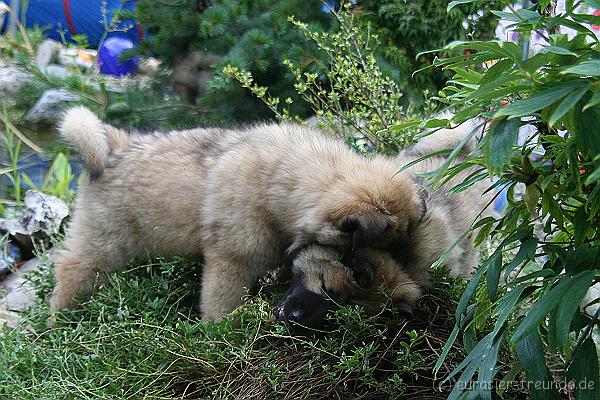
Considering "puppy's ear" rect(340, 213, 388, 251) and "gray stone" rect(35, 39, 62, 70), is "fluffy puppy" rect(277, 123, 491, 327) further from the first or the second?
"gray stone" rect(35, 39, 62, 70)

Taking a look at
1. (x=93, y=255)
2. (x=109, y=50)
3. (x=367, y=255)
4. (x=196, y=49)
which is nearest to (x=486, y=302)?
(x=367, y=255)

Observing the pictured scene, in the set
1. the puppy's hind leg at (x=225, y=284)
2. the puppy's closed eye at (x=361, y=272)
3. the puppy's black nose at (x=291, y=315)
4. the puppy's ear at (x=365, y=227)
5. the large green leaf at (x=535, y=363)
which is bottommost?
the puppy's hind leg at (x=225, y=284)

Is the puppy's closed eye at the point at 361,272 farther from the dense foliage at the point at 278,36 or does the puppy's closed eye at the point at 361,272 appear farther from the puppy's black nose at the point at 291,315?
the dense foliage at the point at 278,36

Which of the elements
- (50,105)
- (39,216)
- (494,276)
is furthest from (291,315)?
(50,105)

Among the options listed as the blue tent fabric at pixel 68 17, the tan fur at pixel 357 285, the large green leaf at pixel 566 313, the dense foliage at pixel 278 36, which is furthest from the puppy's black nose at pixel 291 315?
the blue tent fabric at pixel 68 17

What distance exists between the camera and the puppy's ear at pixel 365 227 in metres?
3.13

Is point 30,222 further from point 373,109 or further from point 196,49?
point 373,109

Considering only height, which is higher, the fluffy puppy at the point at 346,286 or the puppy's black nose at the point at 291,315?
the fluffy puppy at the point at 346,286

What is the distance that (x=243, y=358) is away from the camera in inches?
120

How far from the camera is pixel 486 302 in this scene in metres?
2.26

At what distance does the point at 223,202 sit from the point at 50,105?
3669mm

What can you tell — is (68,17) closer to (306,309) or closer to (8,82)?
(8,82)

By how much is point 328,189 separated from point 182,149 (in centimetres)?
110

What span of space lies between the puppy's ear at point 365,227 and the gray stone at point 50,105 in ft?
12.7
